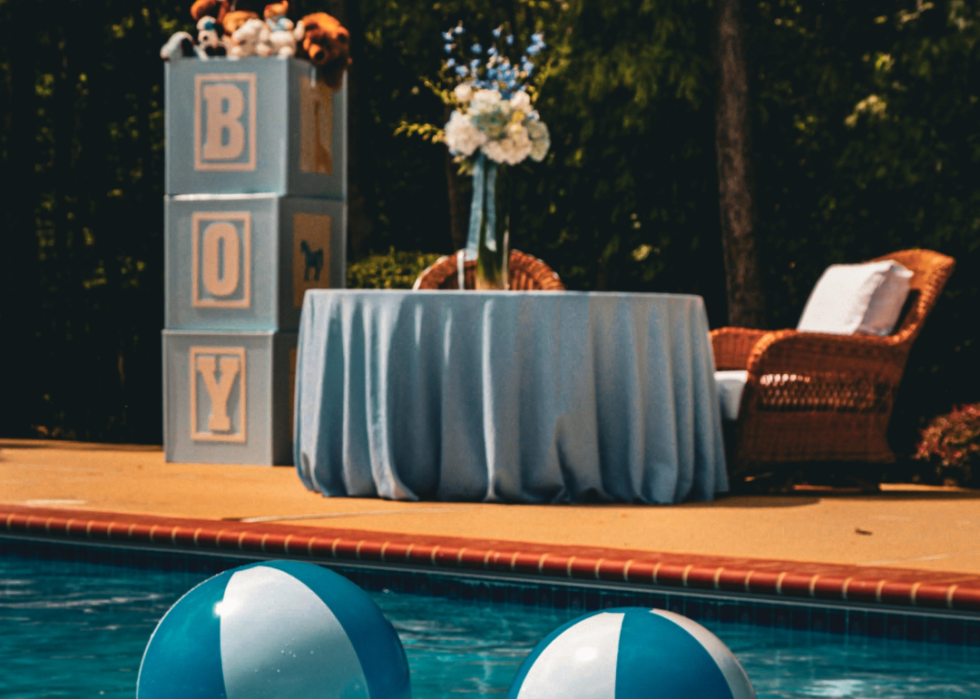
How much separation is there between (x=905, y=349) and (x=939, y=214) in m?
4.49

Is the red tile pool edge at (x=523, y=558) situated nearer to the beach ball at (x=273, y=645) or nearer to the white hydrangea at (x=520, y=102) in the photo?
the beach ball at (x=273, y=645)

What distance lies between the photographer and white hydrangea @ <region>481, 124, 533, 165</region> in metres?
6.44

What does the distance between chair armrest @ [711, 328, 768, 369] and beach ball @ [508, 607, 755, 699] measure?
5.54 m

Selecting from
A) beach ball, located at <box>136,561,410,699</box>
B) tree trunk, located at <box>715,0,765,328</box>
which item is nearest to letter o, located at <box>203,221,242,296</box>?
tree trunk, located at <box>715,0,765,328</box>

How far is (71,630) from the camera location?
3881 millimetres

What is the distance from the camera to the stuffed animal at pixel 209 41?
25.9ft

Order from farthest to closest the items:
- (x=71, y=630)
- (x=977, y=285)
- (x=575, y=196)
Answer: (x=575, y=196) → (x=977, y=285) → (x=71, y=630)

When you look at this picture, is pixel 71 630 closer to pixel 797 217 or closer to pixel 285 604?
pixel 285 604

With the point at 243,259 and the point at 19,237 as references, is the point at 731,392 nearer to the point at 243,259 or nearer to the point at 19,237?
the point at 243,259

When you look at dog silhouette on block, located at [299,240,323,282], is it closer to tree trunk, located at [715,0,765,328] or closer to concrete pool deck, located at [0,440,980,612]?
concrete pool deck, located at [0,440,980,612]

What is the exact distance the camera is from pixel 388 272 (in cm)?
961

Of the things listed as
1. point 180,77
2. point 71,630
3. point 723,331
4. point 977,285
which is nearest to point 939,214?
point 977,285

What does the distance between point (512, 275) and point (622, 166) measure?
611 cm

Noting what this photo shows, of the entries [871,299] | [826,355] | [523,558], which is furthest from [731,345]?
[523,558]
